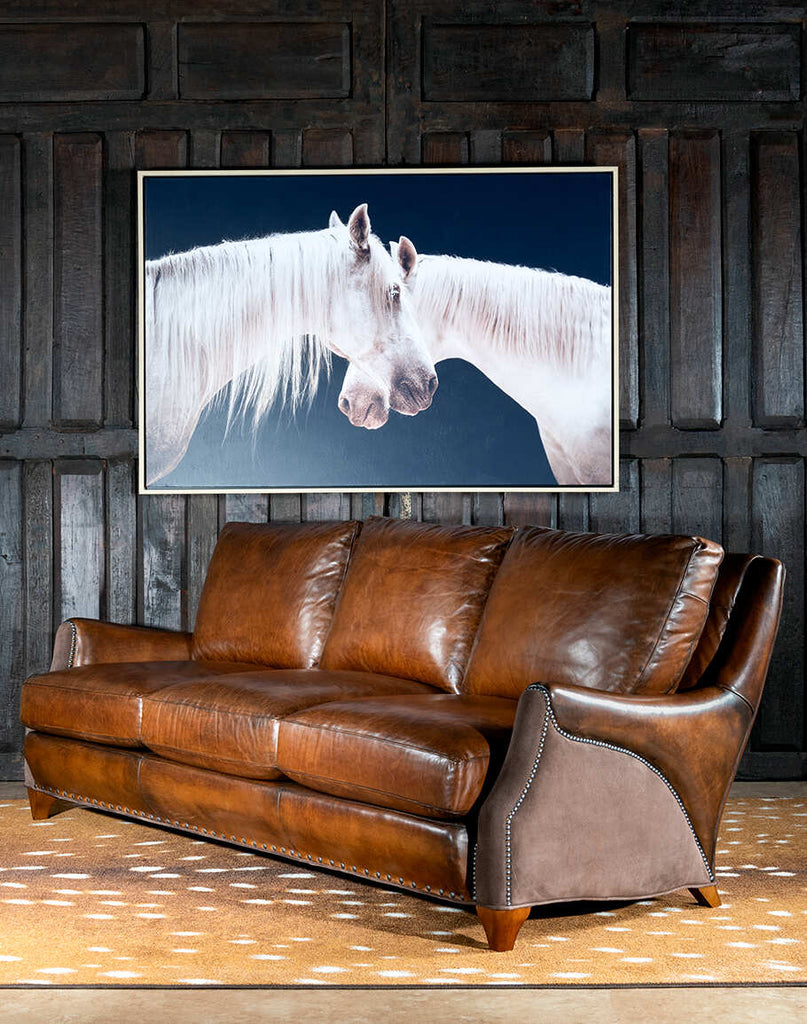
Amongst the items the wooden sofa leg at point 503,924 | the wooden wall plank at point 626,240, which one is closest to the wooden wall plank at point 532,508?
the wooden wall plank at point 626,240

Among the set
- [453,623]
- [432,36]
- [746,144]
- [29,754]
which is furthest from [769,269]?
[29,754]

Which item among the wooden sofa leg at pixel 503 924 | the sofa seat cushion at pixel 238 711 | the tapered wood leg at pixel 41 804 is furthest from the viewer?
the tapered wood leg at pixel 41 804

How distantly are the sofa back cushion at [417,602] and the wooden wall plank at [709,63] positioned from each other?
1908mm

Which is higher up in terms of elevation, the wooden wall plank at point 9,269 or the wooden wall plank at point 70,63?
the wooden wall plank at point 70,63

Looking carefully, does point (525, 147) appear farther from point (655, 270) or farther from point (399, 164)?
point (655, 270)

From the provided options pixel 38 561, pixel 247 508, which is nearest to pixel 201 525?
pixel 247 508

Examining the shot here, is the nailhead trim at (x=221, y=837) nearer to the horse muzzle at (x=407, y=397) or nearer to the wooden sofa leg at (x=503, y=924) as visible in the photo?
the wooden sofa leg at (x=503, y=924)

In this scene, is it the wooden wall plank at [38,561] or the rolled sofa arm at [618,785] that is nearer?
the rolled sofa arm at [618,785]

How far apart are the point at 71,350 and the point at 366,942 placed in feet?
8.87

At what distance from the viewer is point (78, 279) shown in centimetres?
457

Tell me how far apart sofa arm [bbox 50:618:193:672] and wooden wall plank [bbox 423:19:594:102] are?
2.17m

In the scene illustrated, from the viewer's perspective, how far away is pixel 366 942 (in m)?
2.64

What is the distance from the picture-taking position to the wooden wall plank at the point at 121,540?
4.56 m

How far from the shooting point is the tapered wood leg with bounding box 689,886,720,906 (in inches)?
114
